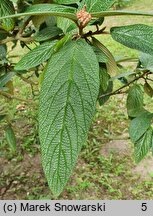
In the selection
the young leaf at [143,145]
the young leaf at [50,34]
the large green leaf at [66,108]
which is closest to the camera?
the large green leaf at [66,108]

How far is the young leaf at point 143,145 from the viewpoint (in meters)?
1.16

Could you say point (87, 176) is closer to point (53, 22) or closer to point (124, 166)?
Result: point (124, 166)

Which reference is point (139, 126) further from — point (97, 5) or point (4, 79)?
point (97, 5)

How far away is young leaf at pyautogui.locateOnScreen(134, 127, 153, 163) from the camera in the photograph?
1.16m

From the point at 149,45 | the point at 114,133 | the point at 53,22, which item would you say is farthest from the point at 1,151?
the point at 149,45

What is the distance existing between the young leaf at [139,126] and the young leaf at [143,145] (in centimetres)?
1

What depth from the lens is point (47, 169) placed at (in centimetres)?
52

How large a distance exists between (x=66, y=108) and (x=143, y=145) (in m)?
0.67

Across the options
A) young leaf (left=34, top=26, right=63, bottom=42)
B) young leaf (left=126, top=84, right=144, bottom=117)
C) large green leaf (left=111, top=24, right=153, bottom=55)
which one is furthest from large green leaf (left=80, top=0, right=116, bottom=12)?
young leaf (left=126, top=84, right=144, bottom=117)

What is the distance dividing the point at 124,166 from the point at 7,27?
1609mm

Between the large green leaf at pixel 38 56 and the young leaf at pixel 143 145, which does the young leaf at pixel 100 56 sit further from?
the young leaf at pixel 143 145

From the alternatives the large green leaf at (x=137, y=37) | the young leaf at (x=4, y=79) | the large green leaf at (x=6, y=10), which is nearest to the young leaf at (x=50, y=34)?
the large green leaf at (x=6, y=10)

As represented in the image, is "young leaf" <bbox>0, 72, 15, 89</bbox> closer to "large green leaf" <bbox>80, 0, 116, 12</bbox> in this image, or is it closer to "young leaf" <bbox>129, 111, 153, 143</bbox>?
"young leaf" <bbox>129, 111, 153, 143</bbox>

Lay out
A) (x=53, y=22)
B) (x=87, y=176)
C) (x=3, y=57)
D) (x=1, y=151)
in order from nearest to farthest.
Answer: (x=53, y=22) → (x=3, y=57) → (x=87, y=176) → (x=1, y=151)
